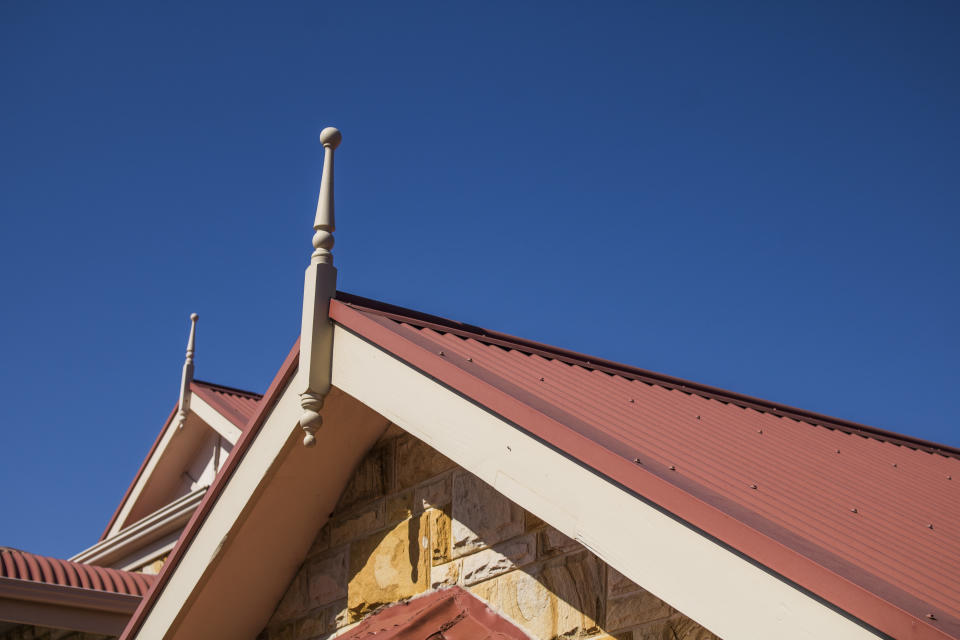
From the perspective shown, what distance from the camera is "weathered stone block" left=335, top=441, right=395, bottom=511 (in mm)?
5203

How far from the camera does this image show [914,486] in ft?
16.1

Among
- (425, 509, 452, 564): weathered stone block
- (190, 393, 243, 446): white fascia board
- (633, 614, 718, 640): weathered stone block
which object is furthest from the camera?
(190, 393, 243, 446): white fascia board

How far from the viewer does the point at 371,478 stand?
5.29 meters

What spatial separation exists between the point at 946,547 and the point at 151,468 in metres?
9.63

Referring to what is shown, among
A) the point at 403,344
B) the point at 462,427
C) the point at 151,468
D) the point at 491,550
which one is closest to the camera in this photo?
the point at 462,427

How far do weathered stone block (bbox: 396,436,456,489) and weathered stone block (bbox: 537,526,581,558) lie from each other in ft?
2.58

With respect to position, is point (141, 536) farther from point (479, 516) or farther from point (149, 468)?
point (479, 516)

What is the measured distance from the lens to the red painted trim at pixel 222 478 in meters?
4.73

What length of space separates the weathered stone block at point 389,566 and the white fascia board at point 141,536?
12.9 ft

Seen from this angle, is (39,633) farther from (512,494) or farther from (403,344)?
(512,494)

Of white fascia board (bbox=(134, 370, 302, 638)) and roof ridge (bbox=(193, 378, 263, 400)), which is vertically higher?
roof ridge (bbox=(193, 378, 263, 400))

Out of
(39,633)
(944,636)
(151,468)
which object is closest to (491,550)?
(944,636)

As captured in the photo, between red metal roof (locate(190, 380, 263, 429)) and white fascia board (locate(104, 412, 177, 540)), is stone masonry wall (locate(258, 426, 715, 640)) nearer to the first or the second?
red metal roof (locate(190, 380, 263, 429))

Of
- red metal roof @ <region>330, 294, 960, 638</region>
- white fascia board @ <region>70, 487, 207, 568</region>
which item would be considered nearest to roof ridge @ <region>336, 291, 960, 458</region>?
red metal roof @ <region>330, 294, 960, 638</region>
